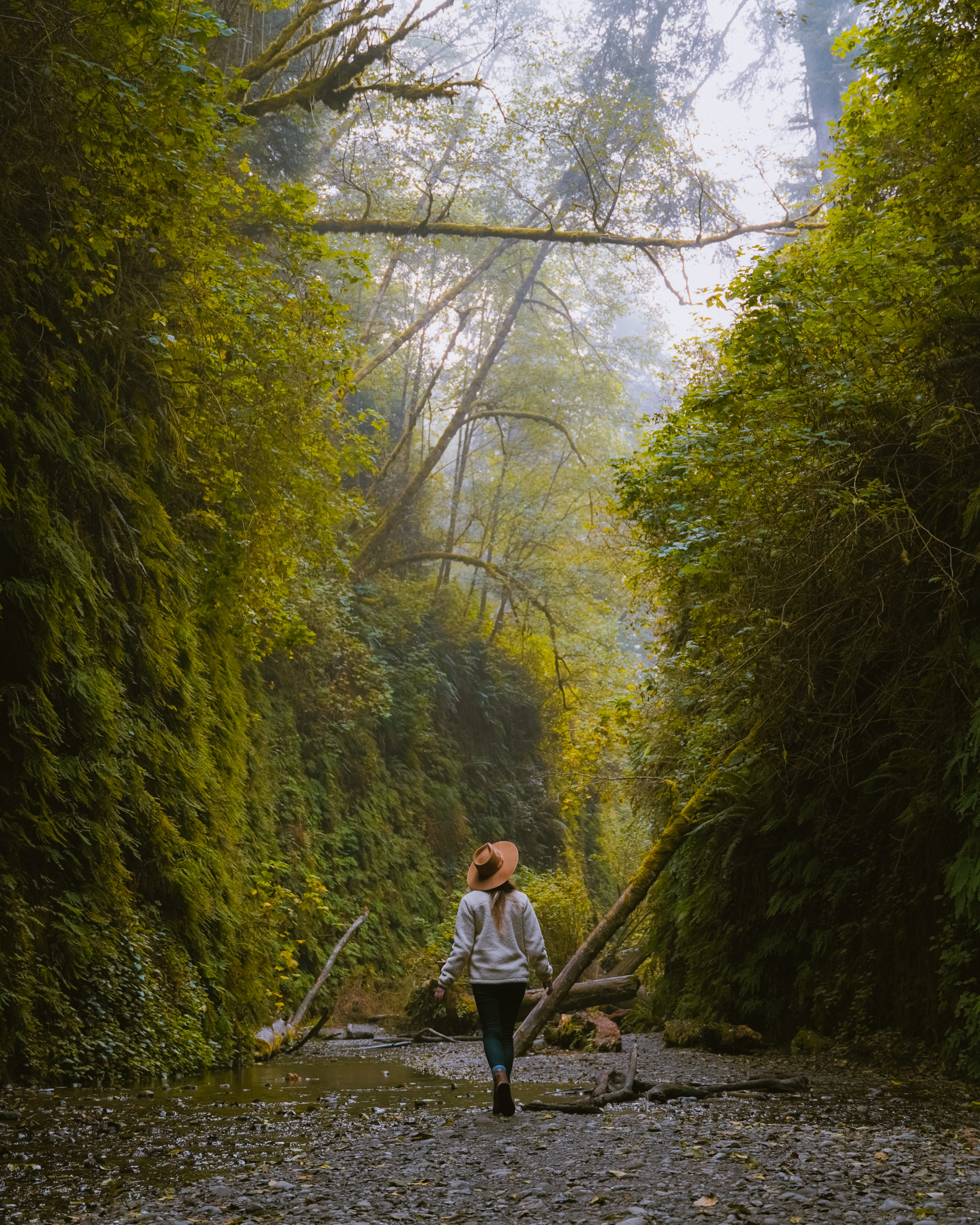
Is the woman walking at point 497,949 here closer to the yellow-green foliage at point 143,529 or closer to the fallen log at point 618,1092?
the fallen log at point 618,1092

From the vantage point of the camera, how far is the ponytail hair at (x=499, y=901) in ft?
19.8

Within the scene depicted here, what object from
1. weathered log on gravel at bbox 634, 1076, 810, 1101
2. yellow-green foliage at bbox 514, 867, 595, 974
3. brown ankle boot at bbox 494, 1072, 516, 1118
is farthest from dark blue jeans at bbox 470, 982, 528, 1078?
yellow-green foliage at bbox 514, 867, 595, 974


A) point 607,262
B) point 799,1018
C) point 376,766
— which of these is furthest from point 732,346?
point 607,262

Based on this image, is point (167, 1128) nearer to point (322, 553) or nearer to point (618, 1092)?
point (618, 1092)

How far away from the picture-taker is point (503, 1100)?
534 centimetres

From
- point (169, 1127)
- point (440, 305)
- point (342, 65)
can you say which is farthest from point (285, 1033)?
point (440, 305)

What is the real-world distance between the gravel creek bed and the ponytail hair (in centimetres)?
113

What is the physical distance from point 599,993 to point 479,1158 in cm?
1005

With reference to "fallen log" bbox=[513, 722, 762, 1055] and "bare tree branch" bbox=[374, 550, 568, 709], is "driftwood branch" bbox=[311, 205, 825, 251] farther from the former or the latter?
"fallen log" bbox=[513, 722, 762, 1055]

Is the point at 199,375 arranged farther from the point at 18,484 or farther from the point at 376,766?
the point at 376,766

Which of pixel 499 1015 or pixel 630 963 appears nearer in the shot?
pixel 499 1015

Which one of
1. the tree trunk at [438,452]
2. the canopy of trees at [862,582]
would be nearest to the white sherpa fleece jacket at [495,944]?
the canopy of trees at [862,582]

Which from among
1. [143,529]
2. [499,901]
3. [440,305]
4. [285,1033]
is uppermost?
[440,305]

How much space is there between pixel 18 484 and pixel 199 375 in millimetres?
3148
